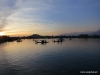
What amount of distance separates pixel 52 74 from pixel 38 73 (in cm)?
279

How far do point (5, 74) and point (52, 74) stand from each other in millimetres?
9017

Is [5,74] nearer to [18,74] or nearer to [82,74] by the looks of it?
[18,74]

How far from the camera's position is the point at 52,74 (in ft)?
72.4

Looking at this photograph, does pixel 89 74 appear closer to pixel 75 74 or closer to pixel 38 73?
pixel 75 74

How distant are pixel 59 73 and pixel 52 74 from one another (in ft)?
4.73

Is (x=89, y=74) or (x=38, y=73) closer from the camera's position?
(x=89, y=74)

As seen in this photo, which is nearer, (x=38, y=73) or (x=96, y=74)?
(x=96, y=74)

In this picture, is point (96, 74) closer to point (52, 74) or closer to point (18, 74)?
point (52, 74)

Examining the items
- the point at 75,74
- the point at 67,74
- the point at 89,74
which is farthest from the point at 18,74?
the point at 89,74

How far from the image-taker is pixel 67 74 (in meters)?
21.9

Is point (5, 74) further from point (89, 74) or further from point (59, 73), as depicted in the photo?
point (89, 74)

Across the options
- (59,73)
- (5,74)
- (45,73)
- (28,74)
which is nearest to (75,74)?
(59,73)

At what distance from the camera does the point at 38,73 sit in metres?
22.8

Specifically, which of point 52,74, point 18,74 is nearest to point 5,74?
point 18,74
